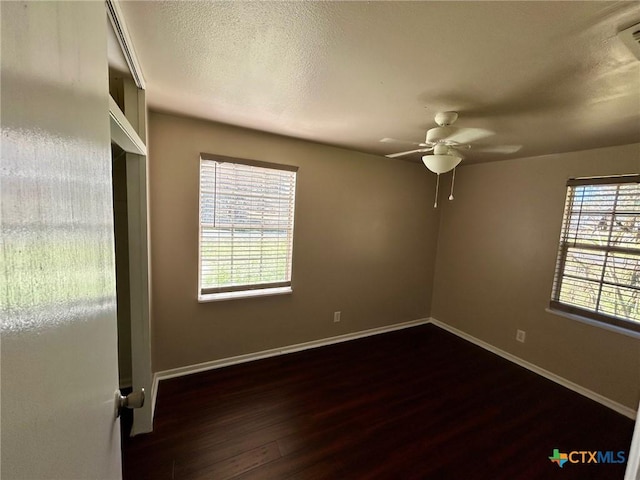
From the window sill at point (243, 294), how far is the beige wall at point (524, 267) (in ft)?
7.95

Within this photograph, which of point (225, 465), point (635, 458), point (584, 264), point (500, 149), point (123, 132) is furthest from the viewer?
point (500, 149)

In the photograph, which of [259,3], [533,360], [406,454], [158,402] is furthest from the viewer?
[533,360]

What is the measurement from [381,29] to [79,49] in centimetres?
106

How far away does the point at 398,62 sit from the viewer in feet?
4.30

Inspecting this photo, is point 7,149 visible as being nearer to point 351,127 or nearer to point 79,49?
point 79,49

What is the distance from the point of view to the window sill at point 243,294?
8.23 feet

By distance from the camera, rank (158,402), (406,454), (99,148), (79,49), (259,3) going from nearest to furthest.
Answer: (79,49) < (99,148) < (259,3) < (406,454) < (158,402)

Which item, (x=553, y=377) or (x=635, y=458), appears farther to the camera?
(x=553, y=377)

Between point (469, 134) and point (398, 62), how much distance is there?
4.23 feet

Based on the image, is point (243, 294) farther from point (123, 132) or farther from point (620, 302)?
A: point (620, 302)

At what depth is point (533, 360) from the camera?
2.90 m

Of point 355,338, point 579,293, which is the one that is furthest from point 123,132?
point 579,293

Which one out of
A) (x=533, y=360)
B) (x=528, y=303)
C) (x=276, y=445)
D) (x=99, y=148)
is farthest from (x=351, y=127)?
(x=533, y=360)

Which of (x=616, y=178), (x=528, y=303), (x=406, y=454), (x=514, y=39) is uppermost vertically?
(x=514, y=39)
